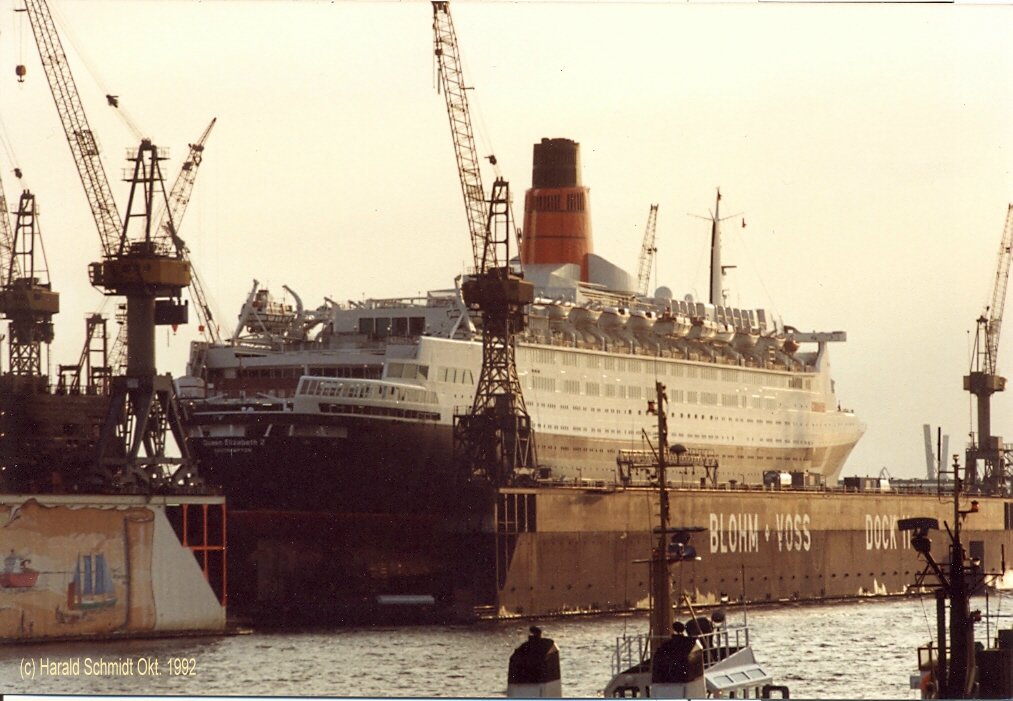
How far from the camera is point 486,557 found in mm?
67312

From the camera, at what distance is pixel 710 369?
8412cm

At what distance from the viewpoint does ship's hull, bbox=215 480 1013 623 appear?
66312 millimetres

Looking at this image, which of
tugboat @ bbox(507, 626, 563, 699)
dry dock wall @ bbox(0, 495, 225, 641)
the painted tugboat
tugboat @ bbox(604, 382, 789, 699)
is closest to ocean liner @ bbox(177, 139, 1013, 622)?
dry dock wall @ bbox(0, 495, 225, 641)

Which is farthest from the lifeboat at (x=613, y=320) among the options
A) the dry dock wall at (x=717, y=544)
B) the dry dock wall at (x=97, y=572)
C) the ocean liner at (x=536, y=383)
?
the dry dock wall at (x=97, y=572)

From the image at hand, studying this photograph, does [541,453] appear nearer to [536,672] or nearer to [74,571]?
[74,571]

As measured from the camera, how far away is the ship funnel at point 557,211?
83.0 m

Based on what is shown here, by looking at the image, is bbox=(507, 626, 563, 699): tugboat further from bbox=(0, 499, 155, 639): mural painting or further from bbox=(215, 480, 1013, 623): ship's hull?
bbox=(215, 480, 1013, 623): ship's hull

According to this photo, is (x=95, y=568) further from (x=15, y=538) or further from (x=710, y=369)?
(x=710, y=369)

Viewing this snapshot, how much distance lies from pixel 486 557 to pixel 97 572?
13424mm

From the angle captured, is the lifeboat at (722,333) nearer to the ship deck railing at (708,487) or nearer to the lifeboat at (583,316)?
the ship deck railing at (708,487)

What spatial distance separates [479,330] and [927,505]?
22.1 meters

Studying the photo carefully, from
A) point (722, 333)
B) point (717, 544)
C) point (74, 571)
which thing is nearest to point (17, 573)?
point (74, 571)

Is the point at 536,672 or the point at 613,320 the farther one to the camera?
the point at 613,320

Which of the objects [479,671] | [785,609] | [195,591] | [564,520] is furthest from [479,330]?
[479,671]
